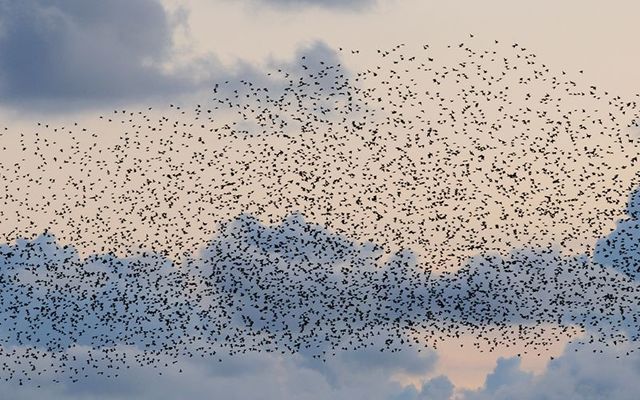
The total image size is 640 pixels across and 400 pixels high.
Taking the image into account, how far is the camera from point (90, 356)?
93.9m

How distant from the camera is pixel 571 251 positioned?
85.0m

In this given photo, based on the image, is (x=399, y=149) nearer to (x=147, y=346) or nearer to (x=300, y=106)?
(x=300, y=106)

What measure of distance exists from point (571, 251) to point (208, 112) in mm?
26638

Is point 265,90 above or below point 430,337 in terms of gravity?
above

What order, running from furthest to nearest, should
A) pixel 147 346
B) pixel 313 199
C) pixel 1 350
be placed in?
pixel 1 350, pixel 147 346, pixel 313 199

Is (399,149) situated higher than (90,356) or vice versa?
(399,149)

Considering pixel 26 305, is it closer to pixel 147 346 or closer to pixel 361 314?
pixel 147 346

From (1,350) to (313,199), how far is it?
28.1 metres

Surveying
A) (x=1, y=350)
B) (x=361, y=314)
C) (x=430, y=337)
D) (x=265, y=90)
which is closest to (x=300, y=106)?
(x=265, y=90)

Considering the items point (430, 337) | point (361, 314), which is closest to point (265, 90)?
point (430, 337)

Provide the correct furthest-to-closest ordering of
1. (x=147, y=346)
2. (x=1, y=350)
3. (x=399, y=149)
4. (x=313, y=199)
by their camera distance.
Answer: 1. (x=1, y=350)
2. (x=147, y=346)
3. (x=313, y=199)
4. (x=399, y=149)

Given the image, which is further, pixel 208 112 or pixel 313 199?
pixel 313 199

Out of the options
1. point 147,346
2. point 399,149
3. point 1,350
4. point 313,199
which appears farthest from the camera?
point 1,350

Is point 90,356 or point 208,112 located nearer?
point 208,112
